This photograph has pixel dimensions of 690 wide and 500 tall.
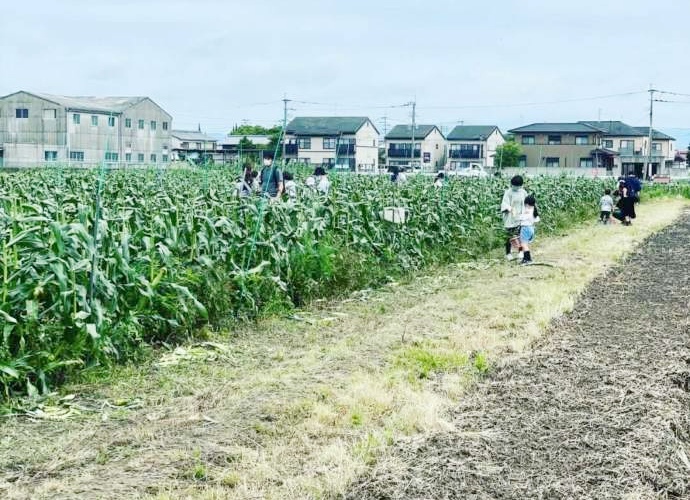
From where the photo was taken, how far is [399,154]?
7194 cm

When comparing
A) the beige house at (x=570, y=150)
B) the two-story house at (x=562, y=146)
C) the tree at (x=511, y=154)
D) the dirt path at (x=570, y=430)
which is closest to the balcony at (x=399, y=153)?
the beige house at (x=570, y=150)

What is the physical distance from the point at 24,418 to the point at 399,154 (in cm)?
6801

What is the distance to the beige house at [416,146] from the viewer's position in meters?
70.8

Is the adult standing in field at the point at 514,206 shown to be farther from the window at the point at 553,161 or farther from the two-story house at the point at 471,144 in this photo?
the two-story house at the point at 471,144

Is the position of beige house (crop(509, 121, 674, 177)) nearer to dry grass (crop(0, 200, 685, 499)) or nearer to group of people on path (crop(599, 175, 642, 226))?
group of people on path (crop(599, 175, 642, 226))

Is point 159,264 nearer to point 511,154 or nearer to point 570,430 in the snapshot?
A: point 570,430

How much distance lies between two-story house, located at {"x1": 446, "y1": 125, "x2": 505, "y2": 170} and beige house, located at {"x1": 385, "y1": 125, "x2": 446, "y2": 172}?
107cm

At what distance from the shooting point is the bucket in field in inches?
452

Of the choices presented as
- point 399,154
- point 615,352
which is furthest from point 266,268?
point 399,154

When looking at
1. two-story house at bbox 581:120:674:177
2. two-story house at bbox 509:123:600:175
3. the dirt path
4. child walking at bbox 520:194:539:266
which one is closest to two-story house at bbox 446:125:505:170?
two-story house at bbox 509:123:600:175

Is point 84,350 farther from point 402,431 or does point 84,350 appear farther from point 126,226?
point 402,431

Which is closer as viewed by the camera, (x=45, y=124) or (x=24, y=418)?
(x=24, y=418)

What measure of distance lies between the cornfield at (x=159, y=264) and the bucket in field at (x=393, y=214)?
0.16 meters

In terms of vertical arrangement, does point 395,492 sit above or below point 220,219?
below
